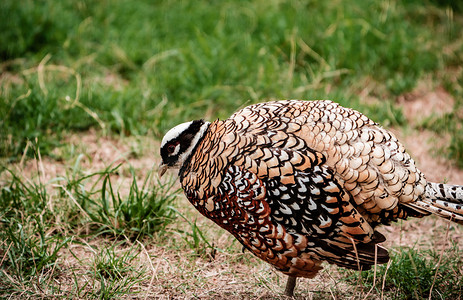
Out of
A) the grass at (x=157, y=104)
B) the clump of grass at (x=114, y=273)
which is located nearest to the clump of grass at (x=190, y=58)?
the grass at (x=157, y=104)

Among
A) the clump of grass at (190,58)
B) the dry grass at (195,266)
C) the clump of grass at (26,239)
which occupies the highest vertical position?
the clump of grass at (190,58)

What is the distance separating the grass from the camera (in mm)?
3510

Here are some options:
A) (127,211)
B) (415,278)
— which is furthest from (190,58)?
(415,278)

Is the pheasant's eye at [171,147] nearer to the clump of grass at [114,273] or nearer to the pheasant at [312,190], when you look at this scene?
the pheasant at [312,190]

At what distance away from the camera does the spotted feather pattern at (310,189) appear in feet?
9.67

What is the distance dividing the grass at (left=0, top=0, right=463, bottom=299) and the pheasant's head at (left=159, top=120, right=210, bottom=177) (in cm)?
63

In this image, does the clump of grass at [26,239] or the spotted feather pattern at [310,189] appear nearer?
the spotted feather pattern at [310,189]

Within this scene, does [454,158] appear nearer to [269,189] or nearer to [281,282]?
[281,282]

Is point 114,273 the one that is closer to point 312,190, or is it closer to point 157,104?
point 312,190

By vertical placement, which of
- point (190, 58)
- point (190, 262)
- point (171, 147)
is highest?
point (171, 147)

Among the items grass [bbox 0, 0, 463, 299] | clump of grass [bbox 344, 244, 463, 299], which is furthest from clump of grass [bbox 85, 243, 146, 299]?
clump of grass [bbox 344, 244, 463, 299]

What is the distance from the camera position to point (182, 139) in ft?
11.0

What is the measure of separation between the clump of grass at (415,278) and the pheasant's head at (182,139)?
1.38m

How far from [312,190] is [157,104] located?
2790 millimetres
